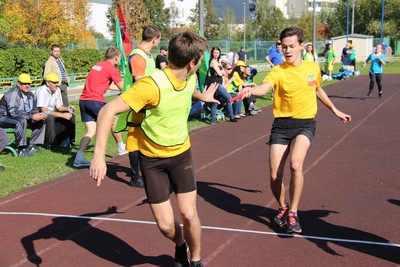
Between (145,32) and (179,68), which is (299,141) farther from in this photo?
(145,32)

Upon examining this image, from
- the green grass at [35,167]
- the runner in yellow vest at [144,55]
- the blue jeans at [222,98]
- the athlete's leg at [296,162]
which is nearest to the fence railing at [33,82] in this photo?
the blue jeans at [222,98]

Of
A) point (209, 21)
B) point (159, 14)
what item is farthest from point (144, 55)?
point (209, 21)

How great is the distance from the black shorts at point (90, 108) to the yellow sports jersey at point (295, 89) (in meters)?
3.91

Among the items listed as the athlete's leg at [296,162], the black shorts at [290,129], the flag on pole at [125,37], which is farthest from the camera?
the flag on pole at [125,37]

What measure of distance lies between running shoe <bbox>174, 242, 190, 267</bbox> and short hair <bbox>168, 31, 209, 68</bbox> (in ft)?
5.19

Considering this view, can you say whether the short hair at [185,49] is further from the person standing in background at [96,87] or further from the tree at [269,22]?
the tree at [269,22]

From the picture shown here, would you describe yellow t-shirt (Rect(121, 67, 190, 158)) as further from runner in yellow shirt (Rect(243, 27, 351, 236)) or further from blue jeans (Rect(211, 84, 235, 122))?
blue jeans (Rect(211, 84, 235, 122))

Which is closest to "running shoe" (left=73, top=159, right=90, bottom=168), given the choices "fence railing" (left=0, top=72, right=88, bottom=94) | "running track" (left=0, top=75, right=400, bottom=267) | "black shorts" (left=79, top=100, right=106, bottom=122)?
"running track" (left=0, top=75, right=400, bottom=267)

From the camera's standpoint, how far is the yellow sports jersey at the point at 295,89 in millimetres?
5391

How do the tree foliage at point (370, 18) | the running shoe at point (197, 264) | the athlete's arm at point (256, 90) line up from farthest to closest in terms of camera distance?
the tree foliage at point (370, 18)
the athlete's arm at point (256, 90)
the running shoe at point (197, 264)

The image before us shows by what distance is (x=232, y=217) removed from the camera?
5938 mm

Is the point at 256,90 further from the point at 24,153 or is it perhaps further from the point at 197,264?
the point at 24,153

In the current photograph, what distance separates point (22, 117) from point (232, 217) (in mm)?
5389

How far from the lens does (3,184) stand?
24.9 ft
